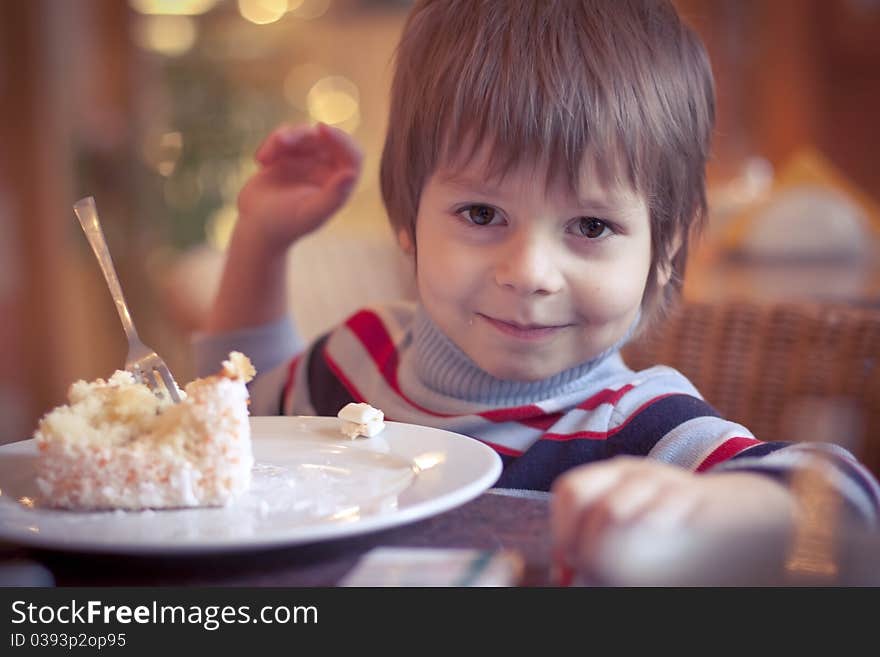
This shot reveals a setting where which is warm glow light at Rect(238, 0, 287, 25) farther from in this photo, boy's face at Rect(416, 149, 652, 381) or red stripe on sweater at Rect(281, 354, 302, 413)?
boy's face at Rect(416, 149, 652, 381)

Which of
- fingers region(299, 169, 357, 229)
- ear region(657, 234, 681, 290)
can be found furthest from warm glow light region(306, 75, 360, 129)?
ear region(657, 234, 681, 290)

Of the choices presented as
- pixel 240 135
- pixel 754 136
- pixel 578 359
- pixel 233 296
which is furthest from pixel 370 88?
pixel 578 359

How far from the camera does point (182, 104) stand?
434 centimetres

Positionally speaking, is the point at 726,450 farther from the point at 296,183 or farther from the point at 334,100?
the point at 334,100

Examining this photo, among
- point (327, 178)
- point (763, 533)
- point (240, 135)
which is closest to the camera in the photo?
point (763, 533)

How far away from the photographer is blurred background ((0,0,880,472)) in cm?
398

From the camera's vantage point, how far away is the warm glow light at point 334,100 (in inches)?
174

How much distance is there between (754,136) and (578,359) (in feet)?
12.1

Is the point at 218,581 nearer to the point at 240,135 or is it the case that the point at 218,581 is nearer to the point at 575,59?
the point at 575,59

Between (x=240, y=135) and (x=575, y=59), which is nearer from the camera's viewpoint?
(x=575, y=59)

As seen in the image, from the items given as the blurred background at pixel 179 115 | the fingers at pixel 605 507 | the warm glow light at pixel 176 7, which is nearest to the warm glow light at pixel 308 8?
the blurred background at pixel 179 115

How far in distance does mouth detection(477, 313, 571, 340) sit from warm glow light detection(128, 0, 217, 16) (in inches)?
Result: 152

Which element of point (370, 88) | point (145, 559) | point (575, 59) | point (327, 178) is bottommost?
point (145, 559)

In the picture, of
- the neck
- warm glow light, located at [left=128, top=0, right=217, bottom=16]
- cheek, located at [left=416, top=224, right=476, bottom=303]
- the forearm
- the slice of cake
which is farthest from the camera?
warm glow light, located at [left=128, top=0, right=217, bottom=16]
